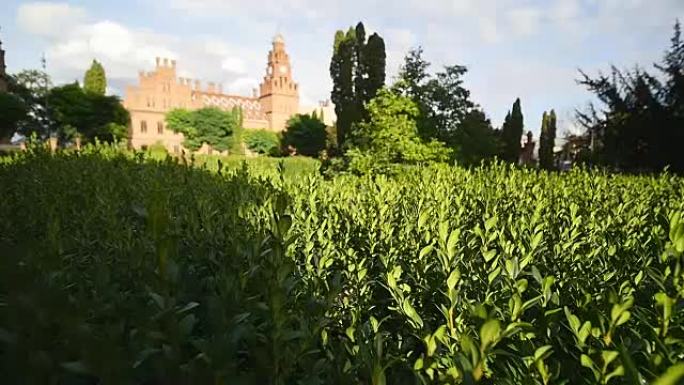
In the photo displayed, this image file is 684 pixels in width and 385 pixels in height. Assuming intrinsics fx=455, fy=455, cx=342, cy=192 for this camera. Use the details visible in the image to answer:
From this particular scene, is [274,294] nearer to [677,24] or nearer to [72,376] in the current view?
[72,376]

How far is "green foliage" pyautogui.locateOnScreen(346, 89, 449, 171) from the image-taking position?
17438 millimetres

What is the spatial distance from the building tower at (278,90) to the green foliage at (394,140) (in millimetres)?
67609

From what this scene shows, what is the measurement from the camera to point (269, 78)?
88.6m

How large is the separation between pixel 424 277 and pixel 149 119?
8043 centimetres

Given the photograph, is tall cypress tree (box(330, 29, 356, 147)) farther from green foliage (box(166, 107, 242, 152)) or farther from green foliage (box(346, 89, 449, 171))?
green foliage (box(166, 107, 242, 152))

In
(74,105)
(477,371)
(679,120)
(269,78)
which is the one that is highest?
(269,78)

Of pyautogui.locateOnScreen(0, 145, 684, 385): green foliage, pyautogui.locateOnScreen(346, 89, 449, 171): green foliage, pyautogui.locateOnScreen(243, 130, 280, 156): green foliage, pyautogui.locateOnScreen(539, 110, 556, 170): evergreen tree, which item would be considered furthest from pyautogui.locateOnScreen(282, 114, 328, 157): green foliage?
pyautogui.locateOnScreen(0, 145, 684, 385): green foliage

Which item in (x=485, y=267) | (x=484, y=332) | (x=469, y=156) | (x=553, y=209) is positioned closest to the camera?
(x=484, y=332)

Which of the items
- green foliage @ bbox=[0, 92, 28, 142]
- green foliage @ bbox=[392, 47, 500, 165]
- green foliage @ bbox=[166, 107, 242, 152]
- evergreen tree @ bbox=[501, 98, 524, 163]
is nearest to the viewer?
green foliage @ bbox=[392, 47, 500, 165]

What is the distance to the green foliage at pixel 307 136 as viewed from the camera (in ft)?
194

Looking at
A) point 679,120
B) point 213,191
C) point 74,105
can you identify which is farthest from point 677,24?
point 74,105

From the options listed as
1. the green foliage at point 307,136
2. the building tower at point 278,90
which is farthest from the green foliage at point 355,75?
the building tower at point 278,90

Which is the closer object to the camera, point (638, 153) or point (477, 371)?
point (477, 371)

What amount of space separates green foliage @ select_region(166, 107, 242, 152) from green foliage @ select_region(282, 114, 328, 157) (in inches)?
334
